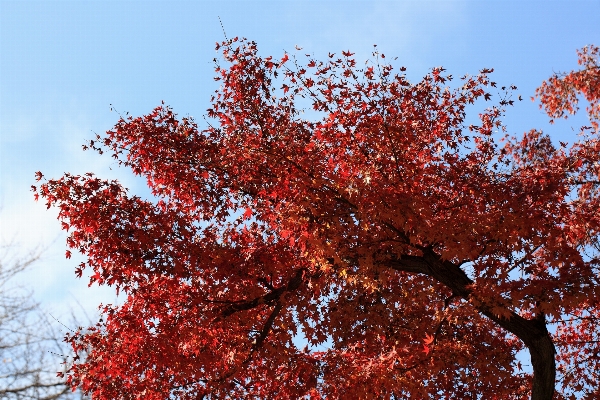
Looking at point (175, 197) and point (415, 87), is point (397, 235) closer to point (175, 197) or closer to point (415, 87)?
point (415, 87)

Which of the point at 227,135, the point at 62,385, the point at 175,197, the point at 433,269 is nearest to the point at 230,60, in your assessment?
the point at 227,135

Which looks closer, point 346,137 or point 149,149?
point 346,137

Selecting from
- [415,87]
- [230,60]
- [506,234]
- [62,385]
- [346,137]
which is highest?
[230,60]

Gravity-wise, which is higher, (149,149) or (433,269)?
(149,149)

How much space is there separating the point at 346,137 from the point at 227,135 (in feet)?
9.07

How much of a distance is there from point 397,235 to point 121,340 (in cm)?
684

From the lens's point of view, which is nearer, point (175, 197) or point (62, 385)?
point (62, 385)

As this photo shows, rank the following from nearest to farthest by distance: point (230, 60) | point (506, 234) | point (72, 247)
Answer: point (506, 234) < point (72, 247) < point (230, 60)

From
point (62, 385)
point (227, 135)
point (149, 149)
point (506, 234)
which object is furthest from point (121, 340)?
point (506, 234)

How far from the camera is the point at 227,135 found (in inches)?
535

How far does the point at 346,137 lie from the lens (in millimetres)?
12734

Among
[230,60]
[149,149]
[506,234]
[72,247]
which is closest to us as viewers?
[506,234]

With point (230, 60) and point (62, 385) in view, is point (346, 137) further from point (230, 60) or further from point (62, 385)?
point (62, 385)

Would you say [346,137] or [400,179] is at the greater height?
[346,137]
